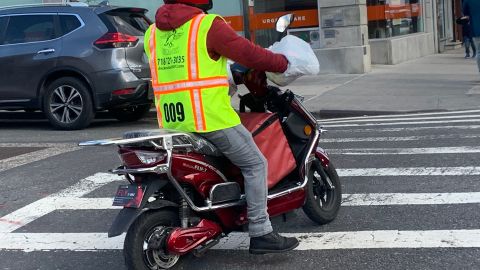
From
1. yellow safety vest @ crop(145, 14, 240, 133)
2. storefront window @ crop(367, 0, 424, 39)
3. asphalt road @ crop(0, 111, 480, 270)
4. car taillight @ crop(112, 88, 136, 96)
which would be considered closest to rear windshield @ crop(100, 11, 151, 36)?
car taillight @ crop(112, 88, 136, 96)

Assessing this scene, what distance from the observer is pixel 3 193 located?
718 centimetres

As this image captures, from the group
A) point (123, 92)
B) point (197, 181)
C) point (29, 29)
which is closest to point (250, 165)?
point (197, 181)

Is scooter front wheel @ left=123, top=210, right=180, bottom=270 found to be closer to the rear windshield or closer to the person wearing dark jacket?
the person wearing dark jacket

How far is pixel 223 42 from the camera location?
4348 millimetres

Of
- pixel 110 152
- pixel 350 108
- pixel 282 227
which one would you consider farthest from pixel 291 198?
pixel 350 108

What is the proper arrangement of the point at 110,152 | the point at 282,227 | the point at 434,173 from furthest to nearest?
1. the point at 110,152
2. the point at 434,173
3. the point at 282,227

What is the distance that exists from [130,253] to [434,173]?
3.93 m

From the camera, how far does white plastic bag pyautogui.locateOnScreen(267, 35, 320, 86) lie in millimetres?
4621

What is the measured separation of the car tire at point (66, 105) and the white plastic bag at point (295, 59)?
6789 mm

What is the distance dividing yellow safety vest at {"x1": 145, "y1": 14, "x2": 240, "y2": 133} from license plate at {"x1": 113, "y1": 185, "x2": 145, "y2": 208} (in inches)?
19.4

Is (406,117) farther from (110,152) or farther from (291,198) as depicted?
(291,198)

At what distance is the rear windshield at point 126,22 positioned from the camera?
11.0 m

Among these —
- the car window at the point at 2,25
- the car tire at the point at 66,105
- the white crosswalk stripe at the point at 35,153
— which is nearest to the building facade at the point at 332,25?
the car window at the point at 2,25

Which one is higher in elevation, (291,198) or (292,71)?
(292,71)
